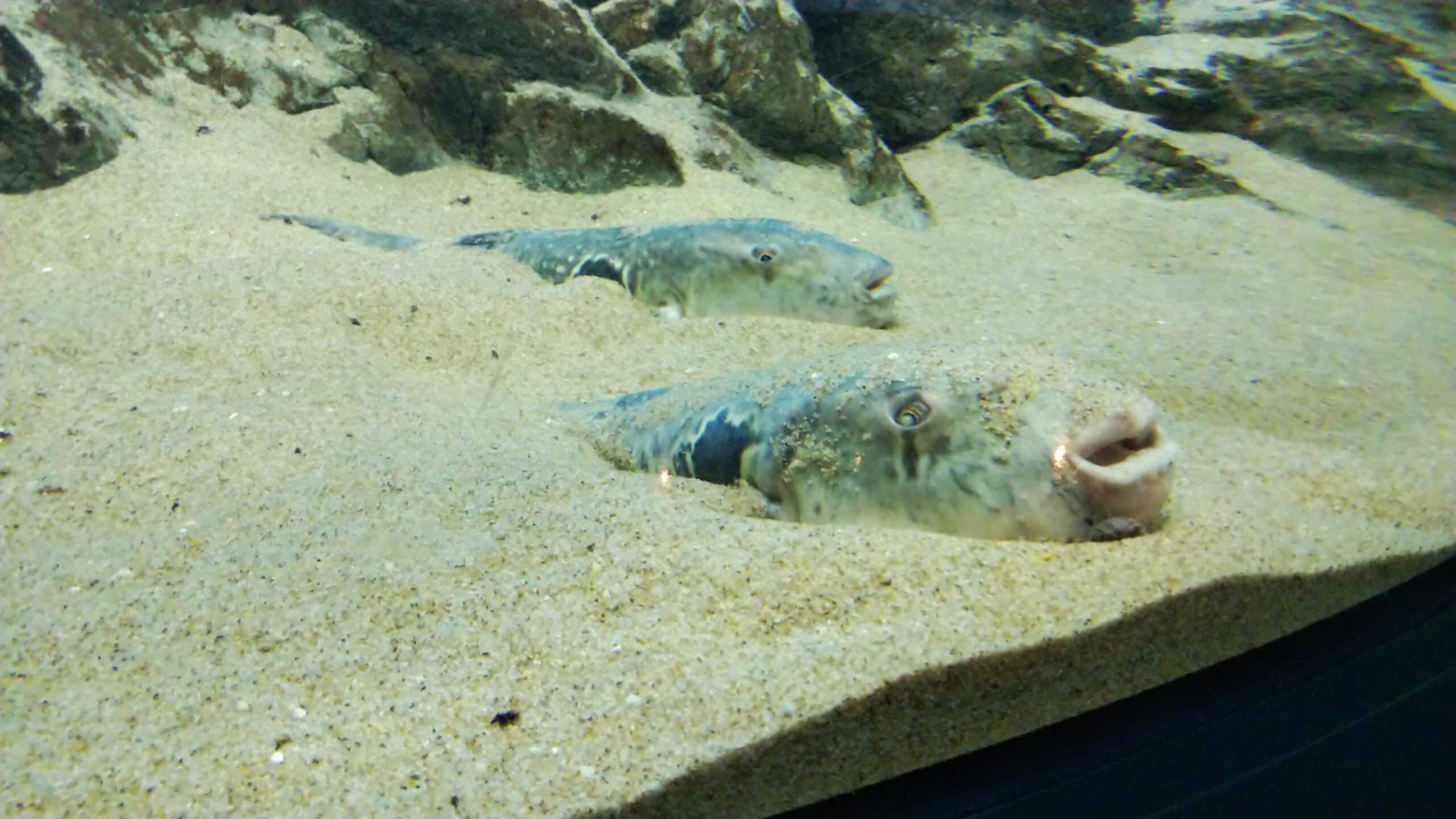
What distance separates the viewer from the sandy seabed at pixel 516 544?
1493mm

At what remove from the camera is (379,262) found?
4.38 m

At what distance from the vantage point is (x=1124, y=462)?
2115mm

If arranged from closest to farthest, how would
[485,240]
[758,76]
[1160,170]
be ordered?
[485,240] → [758,76] → [1160,170]

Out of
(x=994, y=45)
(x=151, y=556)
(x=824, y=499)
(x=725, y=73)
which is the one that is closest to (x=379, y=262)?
(x=151, y=556)

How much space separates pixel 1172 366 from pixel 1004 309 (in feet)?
3.07

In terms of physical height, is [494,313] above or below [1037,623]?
below

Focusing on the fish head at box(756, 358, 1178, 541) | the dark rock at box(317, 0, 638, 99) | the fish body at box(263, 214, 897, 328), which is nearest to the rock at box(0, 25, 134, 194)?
the fish body at box(263, 214, 897, 328)

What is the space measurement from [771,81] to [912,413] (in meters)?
5.06

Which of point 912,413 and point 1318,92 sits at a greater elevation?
point 912,413

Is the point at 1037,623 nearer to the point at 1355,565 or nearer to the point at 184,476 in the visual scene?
Result: the point at 1355,565

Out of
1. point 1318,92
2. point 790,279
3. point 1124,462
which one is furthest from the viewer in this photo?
point 1318,92

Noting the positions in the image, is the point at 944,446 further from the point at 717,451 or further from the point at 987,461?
the point at 717,451

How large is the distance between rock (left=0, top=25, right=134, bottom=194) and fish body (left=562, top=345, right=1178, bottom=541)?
4036 millimetres

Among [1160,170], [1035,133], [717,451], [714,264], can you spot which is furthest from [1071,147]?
[717,451]
